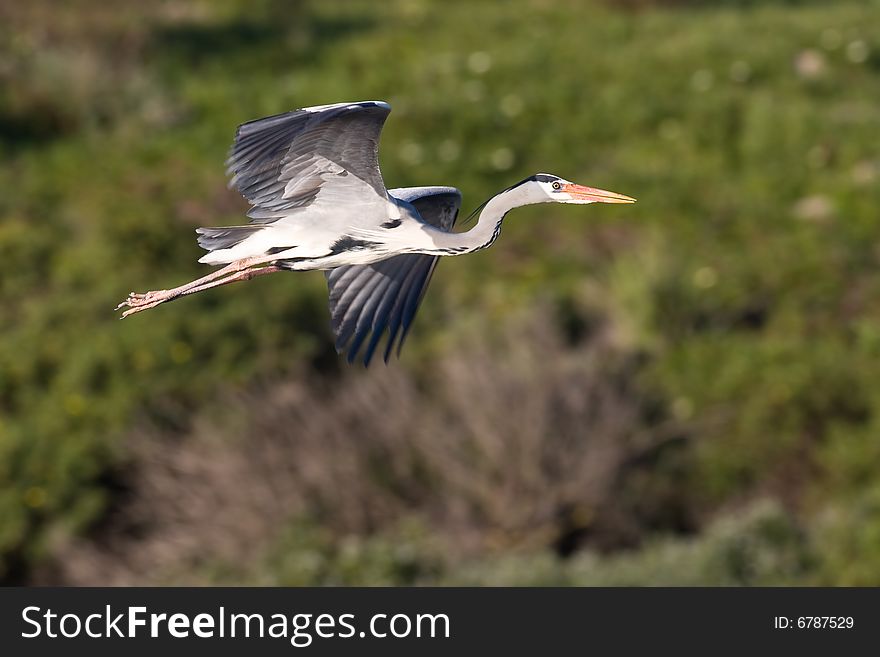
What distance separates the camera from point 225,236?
871 centimetres

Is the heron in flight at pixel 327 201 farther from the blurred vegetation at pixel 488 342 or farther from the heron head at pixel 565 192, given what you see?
the blurred vegetation at pixel 488 342

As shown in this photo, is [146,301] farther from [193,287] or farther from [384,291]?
[384,291]

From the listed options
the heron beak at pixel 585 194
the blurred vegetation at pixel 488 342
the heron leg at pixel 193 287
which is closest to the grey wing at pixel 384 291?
the heron leg at pixel 193 287

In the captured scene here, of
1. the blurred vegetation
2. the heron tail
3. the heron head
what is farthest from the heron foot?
the blurred vegetation

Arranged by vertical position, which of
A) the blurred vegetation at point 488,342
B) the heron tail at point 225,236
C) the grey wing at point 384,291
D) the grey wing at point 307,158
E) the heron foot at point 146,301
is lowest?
the blurred vegetation at point 488,342

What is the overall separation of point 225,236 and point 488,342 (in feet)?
47.3

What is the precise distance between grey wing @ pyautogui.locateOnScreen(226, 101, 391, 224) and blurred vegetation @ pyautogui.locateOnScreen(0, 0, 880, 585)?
11.5m

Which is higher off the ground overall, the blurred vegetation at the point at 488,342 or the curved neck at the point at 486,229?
the curved neck at the point at 486,229

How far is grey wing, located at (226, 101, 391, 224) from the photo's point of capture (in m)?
8.09

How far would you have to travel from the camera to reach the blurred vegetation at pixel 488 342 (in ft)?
70.3

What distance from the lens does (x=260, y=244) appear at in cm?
849

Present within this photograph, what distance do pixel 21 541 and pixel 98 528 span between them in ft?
3.14
